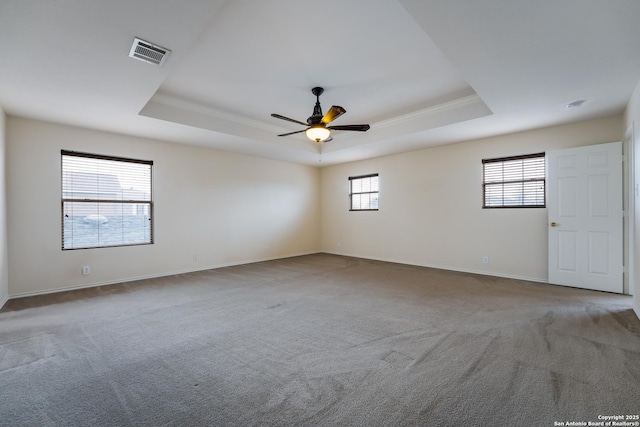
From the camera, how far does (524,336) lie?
270 centimetres

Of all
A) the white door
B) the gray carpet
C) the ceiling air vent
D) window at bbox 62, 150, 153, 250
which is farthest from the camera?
window at bbox 62, 150, 153, 250

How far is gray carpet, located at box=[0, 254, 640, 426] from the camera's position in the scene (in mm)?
1724

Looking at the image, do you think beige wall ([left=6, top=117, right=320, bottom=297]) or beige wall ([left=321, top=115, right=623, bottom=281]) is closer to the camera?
beige wall ([left=6, top=117, right=320, bottom=297])

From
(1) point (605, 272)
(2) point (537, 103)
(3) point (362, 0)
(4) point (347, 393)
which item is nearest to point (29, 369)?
(4) point (347, 393)

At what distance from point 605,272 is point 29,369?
6655mm

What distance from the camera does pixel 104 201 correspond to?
480 centimetres

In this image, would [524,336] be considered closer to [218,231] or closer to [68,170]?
[218,231]

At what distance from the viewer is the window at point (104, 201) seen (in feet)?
14.8

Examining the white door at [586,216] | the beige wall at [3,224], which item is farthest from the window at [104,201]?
the white door at [586,216]

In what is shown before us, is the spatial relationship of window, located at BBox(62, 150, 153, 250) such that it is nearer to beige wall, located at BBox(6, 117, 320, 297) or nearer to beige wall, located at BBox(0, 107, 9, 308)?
beige wall, located at BBox(6, 117, 320, 297)

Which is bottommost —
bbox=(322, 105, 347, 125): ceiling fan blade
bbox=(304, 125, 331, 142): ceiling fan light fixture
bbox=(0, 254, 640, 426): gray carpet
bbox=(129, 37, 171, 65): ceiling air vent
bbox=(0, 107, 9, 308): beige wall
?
bbox=(0, 254, 640, 426): gray carpet

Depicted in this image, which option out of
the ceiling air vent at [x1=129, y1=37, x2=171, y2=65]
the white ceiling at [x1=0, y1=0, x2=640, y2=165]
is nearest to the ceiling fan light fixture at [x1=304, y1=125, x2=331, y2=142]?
the white ceiling at [x1=0, y1=0, x2=640, y2=165]

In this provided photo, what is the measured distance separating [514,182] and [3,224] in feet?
25.6

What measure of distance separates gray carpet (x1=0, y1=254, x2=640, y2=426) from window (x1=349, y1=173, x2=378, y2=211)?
336 cm
